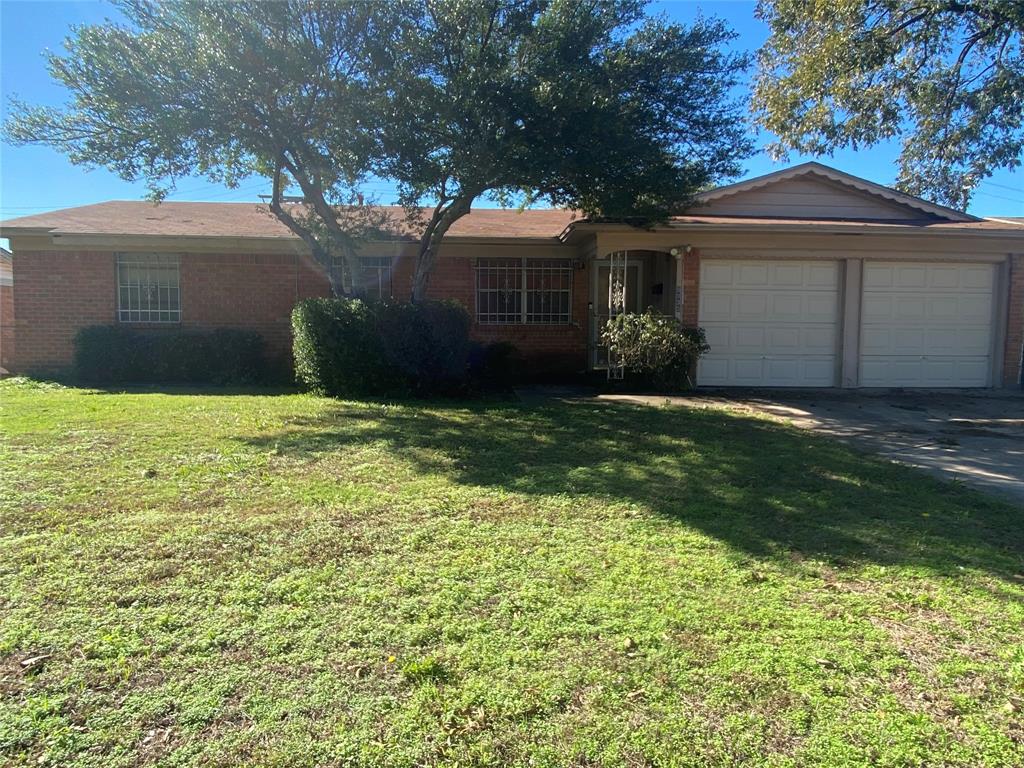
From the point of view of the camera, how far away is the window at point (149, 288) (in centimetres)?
1370

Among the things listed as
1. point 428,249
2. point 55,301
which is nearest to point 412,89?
point 428,249

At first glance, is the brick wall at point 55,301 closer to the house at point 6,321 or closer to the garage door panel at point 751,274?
the house at point 6,321

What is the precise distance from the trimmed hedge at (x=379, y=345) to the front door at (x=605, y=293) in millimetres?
3972

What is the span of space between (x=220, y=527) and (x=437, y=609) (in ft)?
6.37

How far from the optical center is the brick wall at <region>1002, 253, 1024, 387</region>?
1228cm

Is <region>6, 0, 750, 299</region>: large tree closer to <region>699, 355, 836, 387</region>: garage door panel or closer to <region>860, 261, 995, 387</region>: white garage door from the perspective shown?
<region>699, 355, 836, 387</region>: garage door panel

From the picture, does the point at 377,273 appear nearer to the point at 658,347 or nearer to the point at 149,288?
the point at 149,288

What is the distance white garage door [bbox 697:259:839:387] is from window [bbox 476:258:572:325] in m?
3.37

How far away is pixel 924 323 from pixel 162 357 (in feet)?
47.4

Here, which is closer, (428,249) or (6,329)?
(428,249)

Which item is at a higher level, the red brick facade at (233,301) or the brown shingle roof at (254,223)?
the brown shingle roof at (254,223)

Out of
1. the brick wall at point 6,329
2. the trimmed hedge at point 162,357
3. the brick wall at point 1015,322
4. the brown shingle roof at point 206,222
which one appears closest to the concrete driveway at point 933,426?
the brick wall at point 1015,322

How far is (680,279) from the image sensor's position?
12.2m

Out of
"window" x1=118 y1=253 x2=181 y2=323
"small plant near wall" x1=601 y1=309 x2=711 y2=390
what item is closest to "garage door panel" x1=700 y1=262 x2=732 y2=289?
"small plant near wall" x1=601 y1=309 x2=711 y2=390
